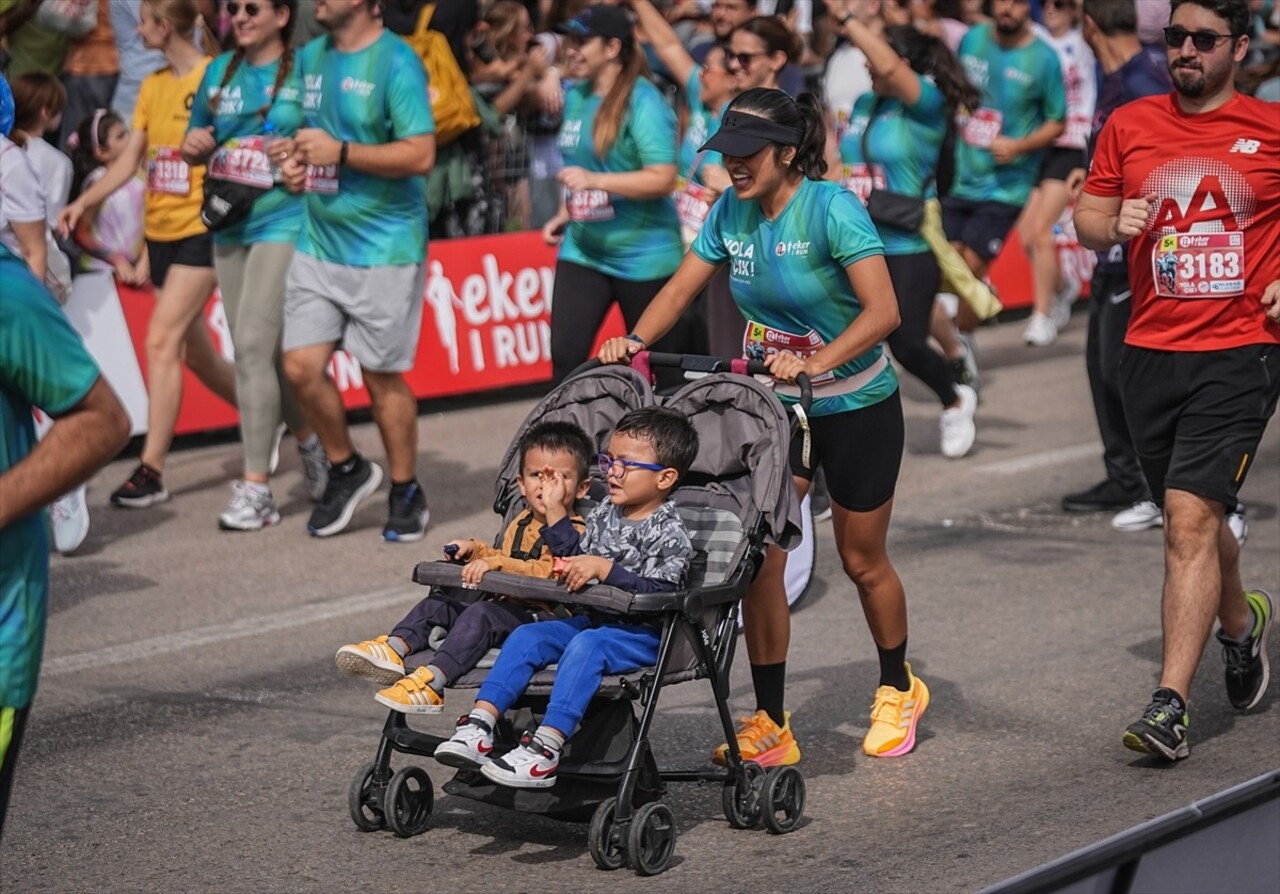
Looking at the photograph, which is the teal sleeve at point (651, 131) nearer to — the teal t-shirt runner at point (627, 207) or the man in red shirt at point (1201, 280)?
the teal t-shirt runner at point (627, 207)

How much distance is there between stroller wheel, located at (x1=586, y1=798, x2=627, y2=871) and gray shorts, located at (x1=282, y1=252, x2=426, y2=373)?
412 cm

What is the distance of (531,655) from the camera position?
4891mm

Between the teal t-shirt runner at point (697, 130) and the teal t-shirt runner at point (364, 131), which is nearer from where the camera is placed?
the teal t-shirt runner at point (364, 131)

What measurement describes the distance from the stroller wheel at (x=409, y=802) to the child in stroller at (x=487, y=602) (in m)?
0.26

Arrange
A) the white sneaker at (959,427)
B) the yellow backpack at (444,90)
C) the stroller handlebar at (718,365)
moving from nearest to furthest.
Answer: the stroller handlebar at (718,365) < the white sneaker at (959,427) < the yellow backpack at (444,90)

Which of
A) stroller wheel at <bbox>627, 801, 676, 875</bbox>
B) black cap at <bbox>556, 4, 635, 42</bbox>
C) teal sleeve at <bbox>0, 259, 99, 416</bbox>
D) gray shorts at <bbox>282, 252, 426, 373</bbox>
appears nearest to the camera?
teal sleeve at <bbox>0, 259, 99, 416</bbox>

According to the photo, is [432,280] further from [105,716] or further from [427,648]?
[427,648]

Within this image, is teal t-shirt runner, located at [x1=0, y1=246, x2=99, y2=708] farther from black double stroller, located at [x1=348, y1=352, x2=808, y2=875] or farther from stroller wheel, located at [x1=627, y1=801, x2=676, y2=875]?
stroller wheel, located at [x1=627, y1=801, x2=676, y2=875]

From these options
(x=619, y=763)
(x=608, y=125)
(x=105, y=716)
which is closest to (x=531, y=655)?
(x=619, y=763)

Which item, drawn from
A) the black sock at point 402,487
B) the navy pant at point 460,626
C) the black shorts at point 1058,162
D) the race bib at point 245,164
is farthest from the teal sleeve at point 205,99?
the black shorts at point 1058,162

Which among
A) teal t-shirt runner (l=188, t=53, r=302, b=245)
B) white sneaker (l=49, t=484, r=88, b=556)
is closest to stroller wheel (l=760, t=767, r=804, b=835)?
white sneaker (l=49, t=484, r=88, b=556)

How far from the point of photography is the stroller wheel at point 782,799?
5195mm

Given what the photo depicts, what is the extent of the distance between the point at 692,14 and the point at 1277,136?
8.87 meters

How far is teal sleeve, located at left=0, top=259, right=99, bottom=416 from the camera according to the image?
332cm
